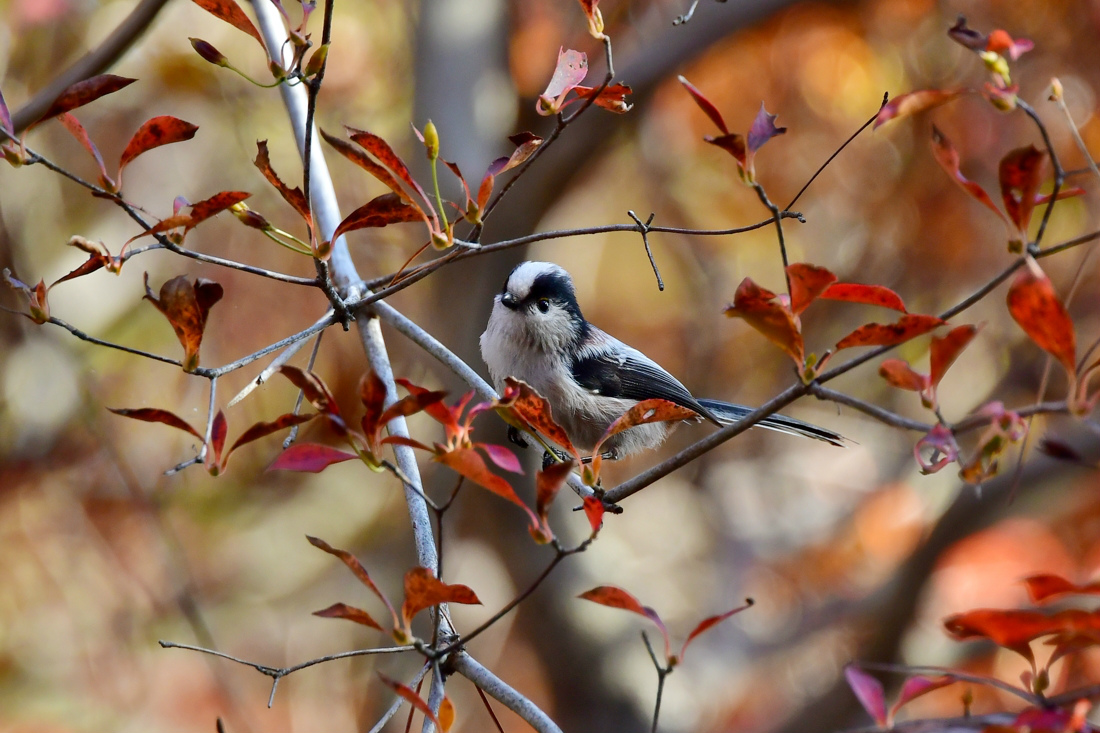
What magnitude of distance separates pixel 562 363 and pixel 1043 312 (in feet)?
5.85

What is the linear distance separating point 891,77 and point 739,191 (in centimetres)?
95

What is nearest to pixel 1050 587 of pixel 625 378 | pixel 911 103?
pixel 911 103

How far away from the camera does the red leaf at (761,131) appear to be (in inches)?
42.6

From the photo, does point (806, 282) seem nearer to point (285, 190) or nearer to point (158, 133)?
point (285, 190)

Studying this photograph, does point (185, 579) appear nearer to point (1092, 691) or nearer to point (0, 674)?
point (0, 674)

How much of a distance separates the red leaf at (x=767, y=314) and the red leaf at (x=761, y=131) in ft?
0.66

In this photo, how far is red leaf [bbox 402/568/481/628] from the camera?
1.06m

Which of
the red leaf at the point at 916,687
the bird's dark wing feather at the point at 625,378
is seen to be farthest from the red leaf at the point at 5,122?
the bird's dark wing feather at the point at 625,378

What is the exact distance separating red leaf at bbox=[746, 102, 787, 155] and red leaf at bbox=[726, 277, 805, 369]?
202 millimetres

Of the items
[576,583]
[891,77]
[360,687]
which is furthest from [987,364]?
[360,687]

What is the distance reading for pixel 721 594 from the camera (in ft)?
16.6

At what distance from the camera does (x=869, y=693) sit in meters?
0.98

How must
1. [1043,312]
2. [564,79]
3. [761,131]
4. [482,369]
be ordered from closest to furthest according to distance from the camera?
1. [1043,312]
2. [761,131]
3. [564,79]
4. [482,369]

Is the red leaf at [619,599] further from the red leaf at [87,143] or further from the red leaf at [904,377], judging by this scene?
the red leaf at [87,143]
